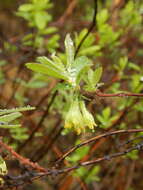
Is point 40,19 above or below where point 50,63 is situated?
above

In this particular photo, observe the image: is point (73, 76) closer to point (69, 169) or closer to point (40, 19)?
point (69, 169)

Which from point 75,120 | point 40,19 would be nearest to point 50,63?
point 75,120

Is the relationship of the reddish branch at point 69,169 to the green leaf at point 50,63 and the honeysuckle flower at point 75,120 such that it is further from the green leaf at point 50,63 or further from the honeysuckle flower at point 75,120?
the green leaf at point 50,63

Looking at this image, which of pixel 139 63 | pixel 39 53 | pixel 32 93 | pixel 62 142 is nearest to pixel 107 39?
pixel 39 53

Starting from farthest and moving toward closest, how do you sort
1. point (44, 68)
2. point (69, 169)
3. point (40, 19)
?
point (40, 19) → point (69, 169) → point (44, 68)

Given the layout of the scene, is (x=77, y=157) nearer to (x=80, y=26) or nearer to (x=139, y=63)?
(x=139, y=63)

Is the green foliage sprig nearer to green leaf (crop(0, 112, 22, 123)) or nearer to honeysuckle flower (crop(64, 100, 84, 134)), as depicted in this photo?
honeysuckle flower (crop(64, 100, 84, 134))

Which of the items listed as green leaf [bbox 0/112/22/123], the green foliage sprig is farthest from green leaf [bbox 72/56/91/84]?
green leaf [bbox 0/112/22/123]

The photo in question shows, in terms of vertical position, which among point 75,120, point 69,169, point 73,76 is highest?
point 73,76

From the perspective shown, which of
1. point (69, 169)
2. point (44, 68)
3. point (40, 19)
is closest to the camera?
point (44, 68)
